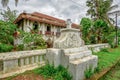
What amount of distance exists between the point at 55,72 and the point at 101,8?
17745 millimetres

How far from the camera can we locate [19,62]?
4477 millimetres

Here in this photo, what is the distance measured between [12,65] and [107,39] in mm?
14149

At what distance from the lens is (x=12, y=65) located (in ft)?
14.0

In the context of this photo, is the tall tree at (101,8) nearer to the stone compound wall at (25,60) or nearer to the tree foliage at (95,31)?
the tree foliage at (95,31)

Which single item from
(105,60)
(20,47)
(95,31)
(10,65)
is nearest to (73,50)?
(10,65)

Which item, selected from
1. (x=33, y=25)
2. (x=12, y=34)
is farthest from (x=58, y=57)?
(x=33, y=25)

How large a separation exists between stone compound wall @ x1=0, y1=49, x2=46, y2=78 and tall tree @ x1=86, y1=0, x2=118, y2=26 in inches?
654

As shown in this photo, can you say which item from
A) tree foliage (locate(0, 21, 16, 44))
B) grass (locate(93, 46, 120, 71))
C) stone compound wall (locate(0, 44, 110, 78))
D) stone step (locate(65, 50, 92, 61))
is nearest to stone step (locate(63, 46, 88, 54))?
stone compound wall (locate(0, 44, 110, 78))

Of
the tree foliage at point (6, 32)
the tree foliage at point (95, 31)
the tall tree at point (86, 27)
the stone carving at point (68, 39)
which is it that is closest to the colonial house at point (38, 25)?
the tree foliage at point (6, 32)

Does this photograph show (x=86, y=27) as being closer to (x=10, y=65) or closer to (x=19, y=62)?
(x=19, y=62)

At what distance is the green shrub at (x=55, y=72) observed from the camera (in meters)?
4.28

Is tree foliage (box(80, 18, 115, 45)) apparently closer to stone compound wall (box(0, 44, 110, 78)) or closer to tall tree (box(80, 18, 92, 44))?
tall tree (box(80, 18, 92, 44))

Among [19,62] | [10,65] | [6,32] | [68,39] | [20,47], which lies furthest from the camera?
[20,47]

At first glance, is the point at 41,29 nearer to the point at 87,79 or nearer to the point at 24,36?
the point at 24,36
